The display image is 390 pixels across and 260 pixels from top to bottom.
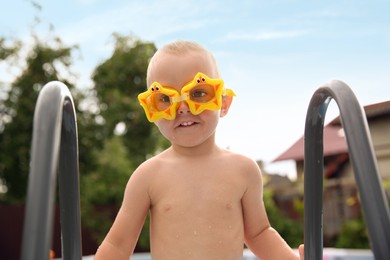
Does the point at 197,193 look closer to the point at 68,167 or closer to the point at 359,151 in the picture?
the point at 68,167

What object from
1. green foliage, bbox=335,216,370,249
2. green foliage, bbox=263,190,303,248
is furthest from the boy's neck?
green foliage, bbox=263,190,303,248

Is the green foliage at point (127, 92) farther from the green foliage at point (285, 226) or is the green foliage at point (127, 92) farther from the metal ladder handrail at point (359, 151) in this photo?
the metal ladder handrail at point (359, 151)

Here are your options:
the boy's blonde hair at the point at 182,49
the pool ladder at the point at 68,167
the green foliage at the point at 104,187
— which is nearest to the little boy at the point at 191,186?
the boy's blonde hair at the point at 182,49

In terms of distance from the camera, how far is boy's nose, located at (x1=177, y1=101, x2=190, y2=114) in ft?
6.07

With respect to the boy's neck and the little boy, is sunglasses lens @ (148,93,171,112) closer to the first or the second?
the little boy

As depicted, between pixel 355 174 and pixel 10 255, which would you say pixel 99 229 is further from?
pixel 355 174

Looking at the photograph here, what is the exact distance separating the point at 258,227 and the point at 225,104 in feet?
1.52

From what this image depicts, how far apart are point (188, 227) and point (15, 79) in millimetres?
12513

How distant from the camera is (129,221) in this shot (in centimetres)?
194

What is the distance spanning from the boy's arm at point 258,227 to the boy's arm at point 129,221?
1.18 feet

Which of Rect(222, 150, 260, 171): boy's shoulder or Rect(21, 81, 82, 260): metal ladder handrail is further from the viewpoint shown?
Rect(222, 150, 260, 171): boy's shoulder

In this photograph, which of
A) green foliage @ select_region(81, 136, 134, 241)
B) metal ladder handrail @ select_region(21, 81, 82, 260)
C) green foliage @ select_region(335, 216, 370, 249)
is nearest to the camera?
metal ladder handrail @ select_region(21, 81, 82, 260)

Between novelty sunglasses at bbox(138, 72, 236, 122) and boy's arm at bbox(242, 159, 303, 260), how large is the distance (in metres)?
0.30

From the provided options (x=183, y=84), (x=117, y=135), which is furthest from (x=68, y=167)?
(x=117, y=135)
